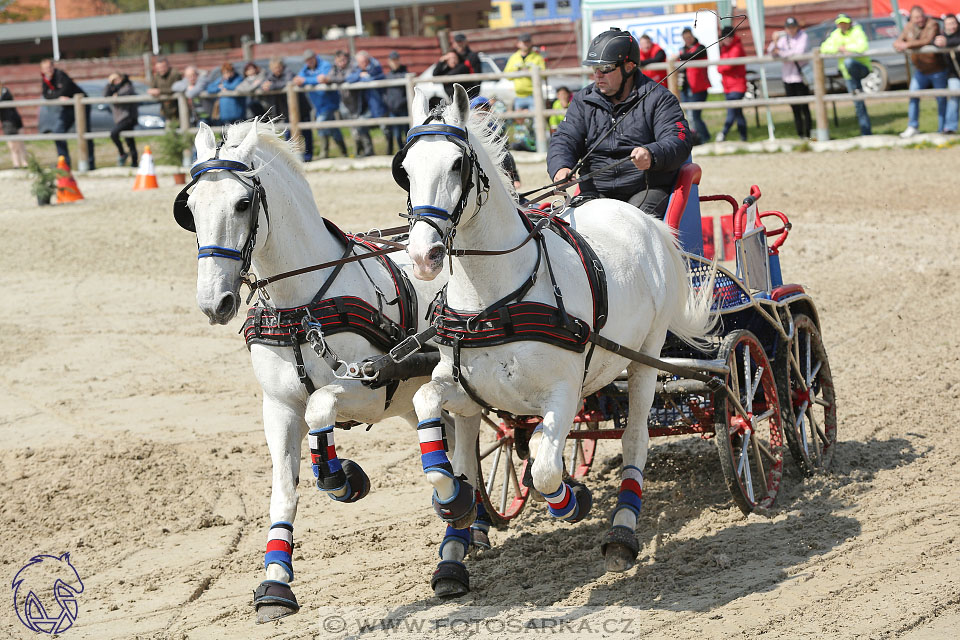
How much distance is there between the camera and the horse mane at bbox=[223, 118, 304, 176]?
15.5 ft

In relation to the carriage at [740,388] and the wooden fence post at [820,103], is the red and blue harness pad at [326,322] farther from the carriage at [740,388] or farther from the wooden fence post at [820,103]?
the wooden fence post at [820,103]

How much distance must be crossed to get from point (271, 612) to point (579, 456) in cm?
292

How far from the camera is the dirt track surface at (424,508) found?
185 inches

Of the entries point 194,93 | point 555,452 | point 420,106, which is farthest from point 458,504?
point 194,93

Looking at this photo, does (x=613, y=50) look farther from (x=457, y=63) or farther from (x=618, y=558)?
(x=457, y=63)

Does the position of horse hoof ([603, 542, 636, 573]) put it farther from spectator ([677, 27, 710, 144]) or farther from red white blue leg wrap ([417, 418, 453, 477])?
spectator ([677, 27, 710, 144])

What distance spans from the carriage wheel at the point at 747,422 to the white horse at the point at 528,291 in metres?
0.43

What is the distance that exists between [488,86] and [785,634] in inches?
705

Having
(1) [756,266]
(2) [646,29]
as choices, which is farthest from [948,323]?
(2) [646,29]

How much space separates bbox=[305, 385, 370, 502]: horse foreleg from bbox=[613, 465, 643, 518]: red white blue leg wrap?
1.34m

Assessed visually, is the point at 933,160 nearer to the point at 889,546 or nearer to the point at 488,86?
the point at 488,86

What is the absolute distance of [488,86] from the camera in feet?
69.7

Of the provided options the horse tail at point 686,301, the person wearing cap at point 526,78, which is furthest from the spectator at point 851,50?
the horse tail at point 686,301

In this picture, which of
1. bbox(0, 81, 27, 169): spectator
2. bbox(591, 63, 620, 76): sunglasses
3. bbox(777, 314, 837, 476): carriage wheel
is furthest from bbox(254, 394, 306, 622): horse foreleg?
bbox(0, 81, 27, 169): spectator
